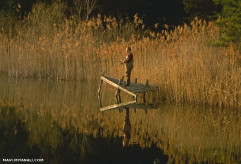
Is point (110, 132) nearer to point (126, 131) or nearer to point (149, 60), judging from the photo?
point (126, 131)

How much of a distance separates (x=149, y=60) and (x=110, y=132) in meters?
5.86

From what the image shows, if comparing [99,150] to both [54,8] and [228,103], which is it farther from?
[54,8]

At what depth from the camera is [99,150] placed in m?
7.49

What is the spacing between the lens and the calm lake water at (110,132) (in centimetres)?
721

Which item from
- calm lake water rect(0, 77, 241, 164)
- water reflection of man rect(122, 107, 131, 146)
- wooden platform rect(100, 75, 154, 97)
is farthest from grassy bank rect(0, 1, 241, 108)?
water reflection of man rect(122, 107, 131, 146)

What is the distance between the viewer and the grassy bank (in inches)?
496

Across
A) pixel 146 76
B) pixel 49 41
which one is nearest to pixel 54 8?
pixel 49 41

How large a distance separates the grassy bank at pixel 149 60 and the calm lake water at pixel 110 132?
718mm

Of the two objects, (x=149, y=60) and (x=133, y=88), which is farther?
(x=149, y=60)

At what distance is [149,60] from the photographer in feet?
47.3

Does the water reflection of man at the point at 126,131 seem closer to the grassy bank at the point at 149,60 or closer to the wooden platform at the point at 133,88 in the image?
the wooden platform at the point at 133,88

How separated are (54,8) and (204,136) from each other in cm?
1303

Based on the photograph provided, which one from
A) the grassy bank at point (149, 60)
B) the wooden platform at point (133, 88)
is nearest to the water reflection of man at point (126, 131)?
the wooden platform at point (133, 88)

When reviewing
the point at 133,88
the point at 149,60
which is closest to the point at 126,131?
the point at 133,88
